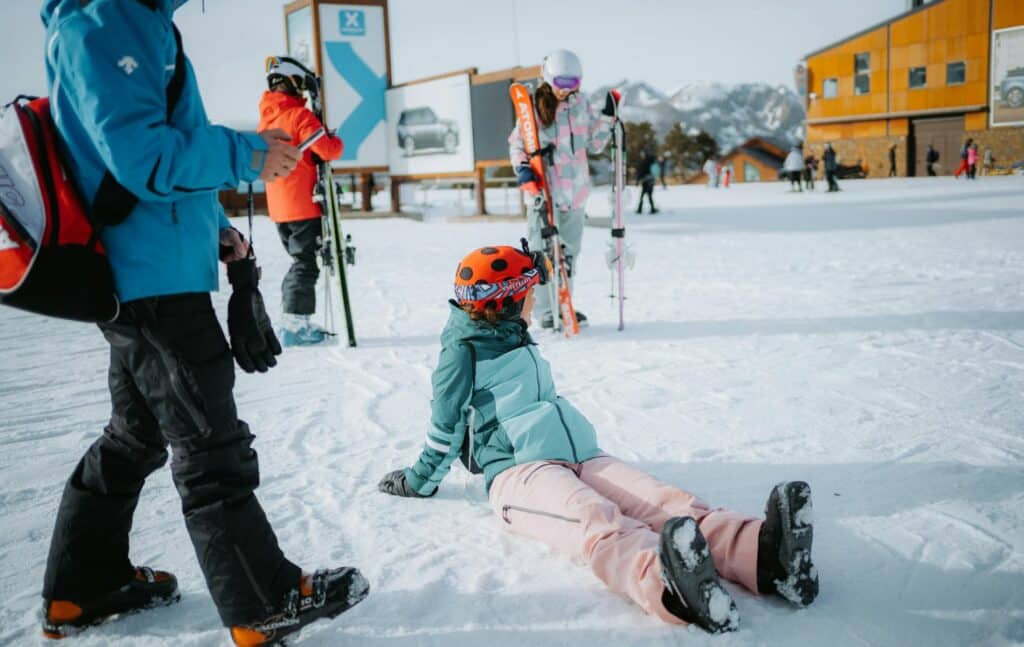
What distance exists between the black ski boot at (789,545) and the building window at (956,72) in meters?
36.4

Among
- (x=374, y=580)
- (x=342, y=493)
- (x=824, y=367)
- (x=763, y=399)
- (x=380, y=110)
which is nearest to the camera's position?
(x=374, y=580)

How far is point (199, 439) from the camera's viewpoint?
182 centimetres

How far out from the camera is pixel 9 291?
63.6 inches

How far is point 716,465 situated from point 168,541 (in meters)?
2.27

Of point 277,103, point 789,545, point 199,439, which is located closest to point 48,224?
point 199,439

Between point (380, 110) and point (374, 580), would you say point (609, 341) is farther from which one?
point (380, 110)

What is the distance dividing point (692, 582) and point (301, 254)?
4.40 m

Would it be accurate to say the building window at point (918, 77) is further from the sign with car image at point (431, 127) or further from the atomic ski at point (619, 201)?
the atomic ski at point (619, 201)

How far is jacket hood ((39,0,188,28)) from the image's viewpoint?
5.39 feet

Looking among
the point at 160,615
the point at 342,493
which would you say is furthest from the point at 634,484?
the point at 160,615

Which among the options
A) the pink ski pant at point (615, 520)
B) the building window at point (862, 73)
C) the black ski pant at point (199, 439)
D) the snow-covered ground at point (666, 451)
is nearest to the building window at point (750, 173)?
the building window at point (862, 73)

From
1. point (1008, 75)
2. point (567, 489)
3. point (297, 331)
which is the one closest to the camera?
point (567, 489)

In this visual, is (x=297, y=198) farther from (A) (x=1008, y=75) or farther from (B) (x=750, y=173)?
(B) (x=750, y=173)

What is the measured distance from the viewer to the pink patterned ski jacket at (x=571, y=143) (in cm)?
570
